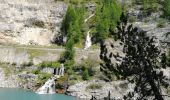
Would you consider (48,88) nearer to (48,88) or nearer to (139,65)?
(48,88)

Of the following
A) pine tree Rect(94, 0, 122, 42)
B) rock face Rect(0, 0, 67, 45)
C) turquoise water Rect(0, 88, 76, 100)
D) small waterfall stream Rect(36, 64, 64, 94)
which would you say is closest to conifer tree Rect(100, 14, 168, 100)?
turquoise water Rect(0, 88, 76, 100)

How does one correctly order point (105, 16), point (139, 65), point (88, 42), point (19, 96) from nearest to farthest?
point (139, 65) < point (19, 96) < point (88, 42) < point (105, 16)

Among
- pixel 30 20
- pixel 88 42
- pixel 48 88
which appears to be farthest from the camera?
pixel 30 20

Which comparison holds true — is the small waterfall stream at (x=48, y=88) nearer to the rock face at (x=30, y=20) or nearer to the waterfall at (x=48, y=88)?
the waterfall at (x=48, y=88)

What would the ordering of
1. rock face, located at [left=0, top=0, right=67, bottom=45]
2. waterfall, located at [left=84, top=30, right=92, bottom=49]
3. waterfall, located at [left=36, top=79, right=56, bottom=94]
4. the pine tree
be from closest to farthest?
waterfall, located at [left=36, top=79, right=56, bottom=94]
the pine tree
waterfall, located at [left=84, top=30, right=92, bottom=49]
rock face, located at [left=0, top=0, right=67, bottom=45]

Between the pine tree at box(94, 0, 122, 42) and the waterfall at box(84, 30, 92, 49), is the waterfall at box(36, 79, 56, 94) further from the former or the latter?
the waterfall at box(84, 30, 92, 49)

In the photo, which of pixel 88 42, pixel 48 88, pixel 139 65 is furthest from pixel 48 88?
pixel 139 65

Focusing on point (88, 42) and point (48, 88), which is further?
point (88, 42)

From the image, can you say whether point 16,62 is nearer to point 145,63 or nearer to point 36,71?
point 36,71
